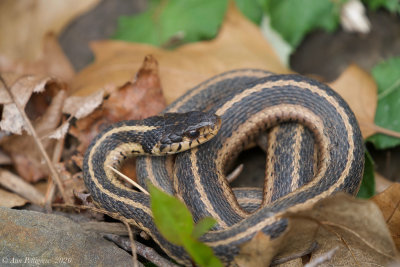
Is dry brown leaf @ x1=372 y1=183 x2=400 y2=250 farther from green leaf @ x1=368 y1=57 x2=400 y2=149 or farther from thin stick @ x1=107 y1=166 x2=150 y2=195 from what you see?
thin stick @ x1=107 y1=166 x2=150 y2=195

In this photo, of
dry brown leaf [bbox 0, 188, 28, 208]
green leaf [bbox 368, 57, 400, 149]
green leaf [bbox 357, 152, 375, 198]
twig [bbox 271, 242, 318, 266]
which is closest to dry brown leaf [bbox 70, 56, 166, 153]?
dry brown leaf [bbox 0, 188, 28, 208]

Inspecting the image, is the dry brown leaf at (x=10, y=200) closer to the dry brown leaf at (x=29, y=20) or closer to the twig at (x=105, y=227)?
the twig at (x=105, y=227)

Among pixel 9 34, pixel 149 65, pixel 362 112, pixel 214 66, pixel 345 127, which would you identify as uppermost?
pixel 9 34

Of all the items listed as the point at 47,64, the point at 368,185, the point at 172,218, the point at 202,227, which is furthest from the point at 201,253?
the point at 47,64

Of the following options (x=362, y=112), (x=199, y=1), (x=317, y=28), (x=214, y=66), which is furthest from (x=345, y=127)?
(x=199, y=1)

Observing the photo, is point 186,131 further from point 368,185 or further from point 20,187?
point 20,187

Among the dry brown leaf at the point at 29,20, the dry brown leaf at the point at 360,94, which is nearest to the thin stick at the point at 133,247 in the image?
the dry brown leaf at the point at 360,94

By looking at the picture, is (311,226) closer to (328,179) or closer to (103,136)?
(328,179)
